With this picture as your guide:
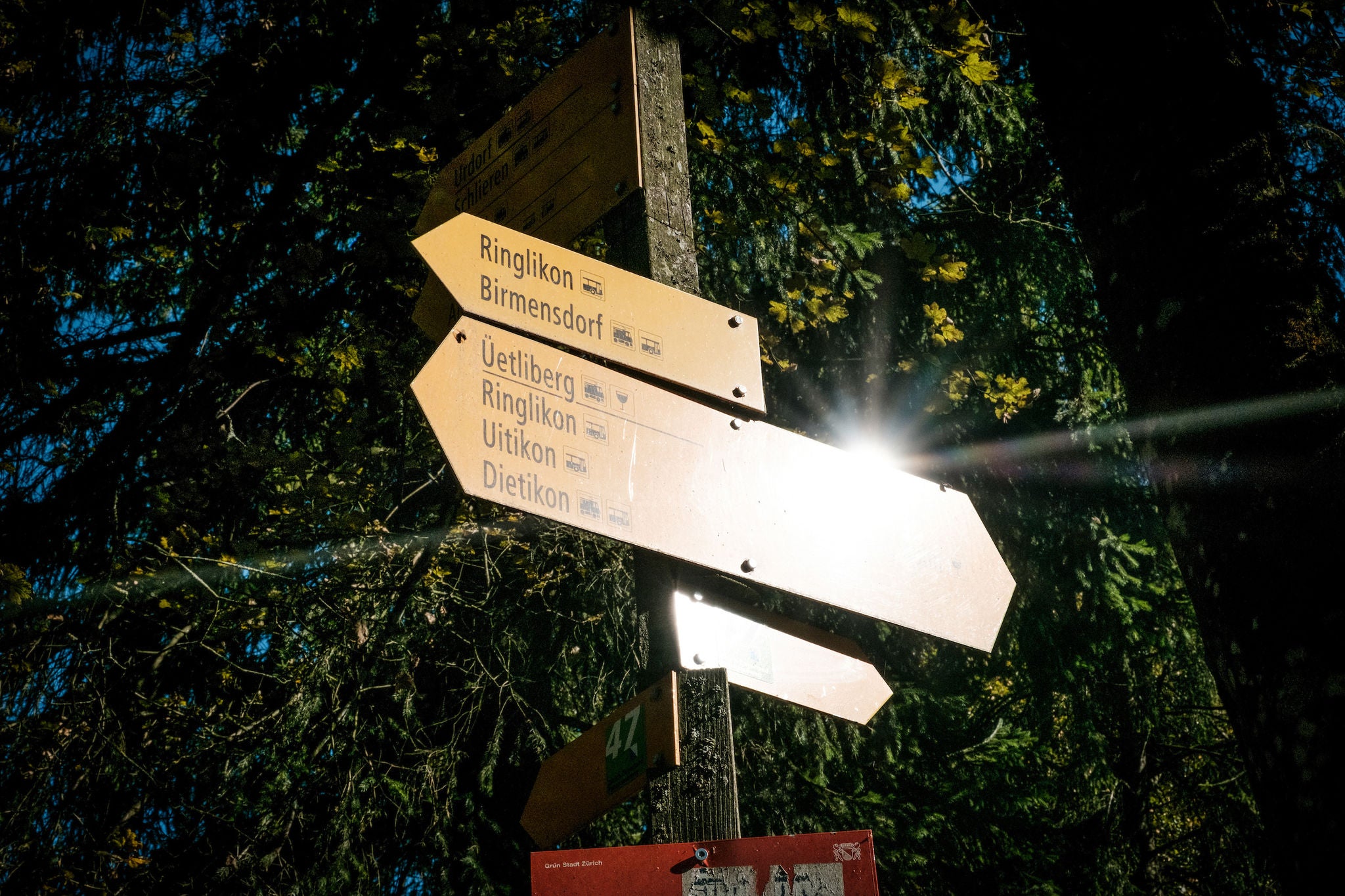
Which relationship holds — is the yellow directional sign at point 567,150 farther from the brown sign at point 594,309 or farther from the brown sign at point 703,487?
the brown sign at point 703,487

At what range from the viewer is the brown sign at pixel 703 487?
1820 millimetres

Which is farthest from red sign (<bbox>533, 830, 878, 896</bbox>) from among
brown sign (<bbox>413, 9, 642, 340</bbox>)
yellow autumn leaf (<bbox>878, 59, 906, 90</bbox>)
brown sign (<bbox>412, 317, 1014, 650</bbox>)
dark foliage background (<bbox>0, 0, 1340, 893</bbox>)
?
yellow autumn leaf (<bbox>878, 59, 906, 90</bbox>)

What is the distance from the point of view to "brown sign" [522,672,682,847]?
1.76 metres

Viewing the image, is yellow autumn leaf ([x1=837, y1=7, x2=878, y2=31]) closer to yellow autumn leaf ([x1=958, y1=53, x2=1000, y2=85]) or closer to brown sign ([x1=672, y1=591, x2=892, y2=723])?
yellow autumn leaf ([x1=958, y1=53, x2=1000, y2=85])

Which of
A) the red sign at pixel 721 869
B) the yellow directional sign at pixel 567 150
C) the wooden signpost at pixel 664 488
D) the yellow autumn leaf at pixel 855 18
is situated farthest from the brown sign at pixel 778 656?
the yellow autumn leaf at pixel 855 18

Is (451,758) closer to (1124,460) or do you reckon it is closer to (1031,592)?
(1031,592)

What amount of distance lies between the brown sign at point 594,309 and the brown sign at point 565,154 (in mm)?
333

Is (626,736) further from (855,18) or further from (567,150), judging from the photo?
(855,18)

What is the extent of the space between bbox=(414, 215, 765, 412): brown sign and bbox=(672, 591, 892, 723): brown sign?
0.49 metres

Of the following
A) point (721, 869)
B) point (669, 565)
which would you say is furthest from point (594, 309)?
point (721, 869)

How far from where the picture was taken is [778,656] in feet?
6.91

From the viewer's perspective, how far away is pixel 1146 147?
6.18 ft

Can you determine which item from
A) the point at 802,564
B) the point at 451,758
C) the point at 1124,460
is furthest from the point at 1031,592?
the point at 802,564

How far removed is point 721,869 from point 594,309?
3.90ft
